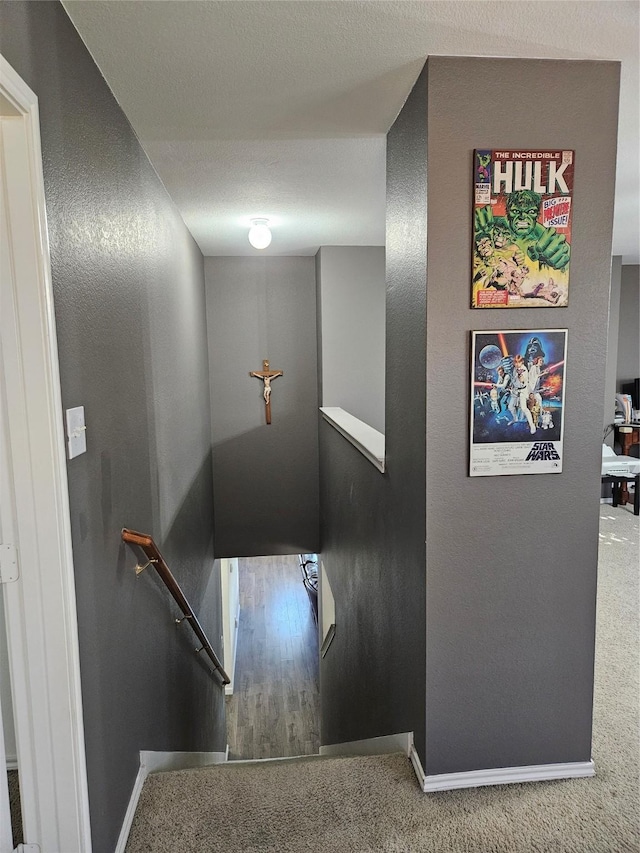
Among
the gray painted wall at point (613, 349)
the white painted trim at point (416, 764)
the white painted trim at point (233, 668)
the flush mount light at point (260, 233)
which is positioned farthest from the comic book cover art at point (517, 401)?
the white painted trim at point (233, 668)

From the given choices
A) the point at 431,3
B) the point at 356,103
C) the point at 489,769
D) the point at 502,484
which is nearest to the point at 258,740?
the point at 489,769

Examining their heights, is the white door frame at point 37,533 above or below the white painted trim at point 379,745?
above

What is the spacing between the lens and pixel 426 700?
75.7 inches

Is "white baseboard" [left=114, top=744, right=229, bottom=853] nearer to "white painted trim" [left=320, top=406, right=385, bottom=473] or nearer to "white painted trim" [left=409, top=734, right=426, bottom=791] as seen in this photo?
"white painted trim" [left=409, top=734, right=426, bottom=791]

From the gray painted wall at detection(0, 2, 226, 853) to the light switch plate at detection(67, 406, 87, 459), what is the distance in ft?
0.11

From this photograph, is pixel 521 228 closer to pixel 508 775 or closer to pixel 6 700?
pixel 508 775

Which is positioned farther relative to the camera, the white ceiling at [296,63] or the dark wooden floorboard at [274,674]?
the dark wooden floorboard at [274,674]

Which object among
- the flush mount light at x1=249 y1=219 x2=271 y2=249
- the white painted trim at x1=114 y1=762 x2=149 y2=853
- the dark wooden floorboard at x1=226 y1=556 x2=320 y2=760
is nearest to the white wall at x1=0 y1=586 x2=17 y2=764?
the white painted trim at x1=114 y1=762 x2=149 y2=853

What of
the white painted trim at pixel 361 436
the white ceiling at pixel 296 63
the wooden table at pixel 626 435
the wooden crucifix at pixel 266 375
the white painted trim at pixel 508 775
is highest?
the white ceiling at pixel 296 63

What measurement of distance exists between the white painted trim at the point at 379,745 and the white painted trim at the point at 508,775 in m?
0.18

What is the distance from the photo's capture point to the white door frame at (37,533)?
4.13ft

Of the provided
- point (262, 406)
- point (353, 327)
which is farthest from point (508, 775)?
point (262, 406)

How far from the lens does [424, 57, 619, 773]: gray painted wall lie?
1.76 m

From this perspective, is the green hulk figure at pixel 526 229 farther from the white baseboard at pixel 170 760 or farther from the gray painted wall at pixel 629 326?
the gray painted wall at pixel 629 326
